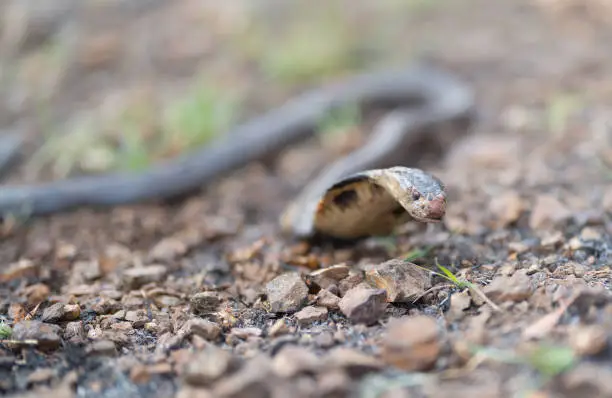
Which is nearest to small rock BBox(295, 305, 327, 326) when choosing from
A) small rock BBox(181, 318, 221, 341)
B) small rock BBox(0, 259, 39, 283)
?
small rock BBox(181, 318, 221, 341)

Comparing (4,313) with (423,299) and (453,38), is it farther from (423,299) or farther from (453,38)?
(453,38)

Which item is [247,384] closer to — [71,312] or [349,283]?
[349,283]

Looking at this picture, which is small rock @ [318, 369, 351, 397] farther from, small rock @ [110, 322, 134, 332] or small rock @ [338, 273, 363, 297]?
small rock @ [110, 322, 134, 332]

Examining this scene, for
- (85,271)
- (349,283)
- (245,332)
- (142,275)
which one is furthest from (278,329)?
(85,271)

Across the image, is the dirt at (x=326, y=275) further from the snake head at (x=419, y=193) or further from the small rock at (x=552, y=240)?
the snake head at (x=419, y=193)

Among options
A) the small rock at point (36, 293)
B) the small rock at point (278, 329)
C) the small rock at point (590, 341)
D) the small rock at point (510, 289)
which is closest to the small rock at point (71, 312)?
the small rock at point (36, 293)

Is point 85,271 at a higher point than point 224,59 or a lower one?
lower
